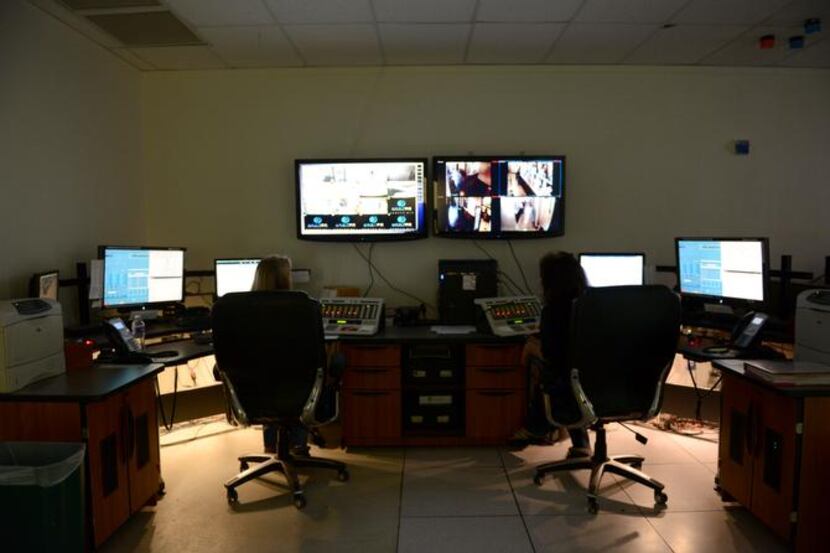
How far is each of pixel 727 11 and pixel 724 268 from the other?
1547mm

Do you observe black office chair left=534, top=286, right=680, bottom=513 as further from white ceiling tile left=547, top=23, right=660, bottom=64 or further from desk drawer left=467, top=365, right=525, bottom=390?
white ceiling tile left=547, top=23, right=660, bottom=64

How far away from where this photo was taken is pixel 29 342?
89.4 inches

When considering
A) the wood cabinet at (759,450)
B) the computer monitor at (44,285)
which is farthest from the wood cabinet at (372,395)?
Answer: the wood cabinet at (759,450)

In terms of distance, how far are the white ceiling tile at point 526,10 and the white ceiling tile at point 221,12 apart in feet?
4.26

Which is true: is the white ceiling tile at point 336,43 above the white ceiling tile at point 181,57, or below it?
above

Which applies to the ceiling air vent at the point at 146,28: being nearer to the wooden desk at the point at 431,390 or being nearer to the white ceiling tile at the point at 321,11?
the white ceiling tile at the point at 321,11

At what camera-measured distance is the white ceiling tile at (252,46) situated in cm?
332

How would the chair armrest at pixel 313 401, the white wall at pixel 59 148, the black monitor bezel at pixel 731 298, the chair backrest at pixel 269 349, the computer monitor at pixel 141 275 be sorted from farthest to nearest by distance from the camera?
the computer monitor at pixel 141 275
the black monitor bezel at pixel 731 298
the white wall at pixel 59 148
the chair armrest at pixel 313 401
the chair backrest at pixel 269 349

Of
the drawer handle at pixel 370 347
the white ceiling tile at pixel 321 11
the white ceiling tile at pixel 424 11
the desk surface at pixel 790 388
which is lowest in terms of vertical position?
the drawer handle at pixel 370 347

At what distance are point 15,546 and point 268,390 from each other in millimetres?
1078

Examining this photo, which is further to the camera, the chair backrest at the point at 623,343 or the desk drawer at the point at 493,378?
the desk drawer at the point at 493,378

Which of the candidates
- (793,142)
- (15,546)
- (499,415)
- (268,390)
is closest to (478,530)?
(499,415)

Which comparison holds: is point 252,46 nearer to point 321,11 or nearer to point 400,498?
point 321,11

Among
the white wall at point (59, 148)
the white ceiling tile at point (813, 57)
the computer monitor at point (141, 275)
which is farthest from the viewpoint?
the white ceiling tile at point (813, 57)
